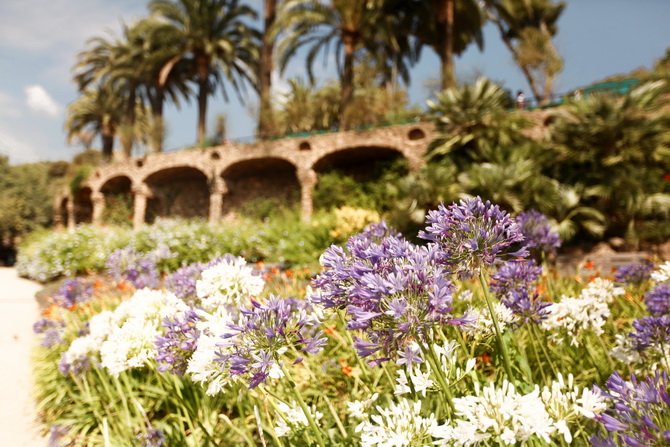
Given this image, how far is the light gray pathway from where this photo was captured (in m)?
3.11

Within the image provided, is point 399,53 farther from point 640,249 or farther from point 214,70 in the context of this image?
point 640,249

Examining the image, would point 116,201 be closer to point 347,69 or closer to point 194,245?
point 194,245

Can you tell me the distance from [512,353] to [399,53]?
2489 centimetres

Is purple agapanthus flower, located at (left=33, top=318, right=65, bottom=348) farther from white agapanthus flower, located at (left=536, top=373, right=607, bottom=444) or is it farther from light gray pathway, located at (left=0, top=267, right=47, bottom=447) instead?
white agapanthus flower, located at (left=536, top=373, right=607, bottom=444)

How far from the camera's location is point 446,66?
636 inches

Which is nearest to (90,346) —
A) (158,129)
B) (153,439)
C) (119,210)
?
(153,439)

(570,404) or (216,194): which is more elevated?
(216,194)

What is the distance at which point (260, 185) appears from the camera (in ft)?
65.5

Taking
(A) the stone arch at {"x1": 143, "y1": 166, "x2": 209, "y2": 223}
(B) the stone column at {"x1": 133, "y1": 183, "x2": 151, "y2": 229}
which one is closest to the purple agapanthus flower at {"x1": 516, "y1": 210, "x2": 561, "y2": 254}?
(A) the stone arch at {"x1": 143, "y1": 166, "x2": 209, "y2": 223}

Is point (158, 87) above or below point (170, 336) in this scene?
above

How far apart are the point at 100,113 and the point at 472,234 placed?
33.4 m

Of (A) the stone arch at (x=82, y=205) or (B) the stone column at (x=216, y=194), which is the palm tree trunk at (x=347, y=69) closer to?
(B) the stone column at (x=216, y=194)

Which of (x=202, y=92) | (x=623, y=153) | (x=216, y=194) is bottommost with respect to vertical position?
(x=216, y=194)

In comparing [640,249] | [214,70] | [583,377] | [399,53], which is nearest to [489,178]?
[640,249]
